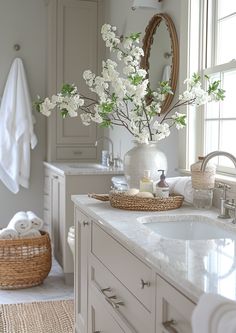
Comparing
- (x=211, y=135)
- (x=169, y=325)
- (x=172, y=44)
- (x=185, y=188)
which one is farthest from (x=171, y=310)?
(x=172, y=44)

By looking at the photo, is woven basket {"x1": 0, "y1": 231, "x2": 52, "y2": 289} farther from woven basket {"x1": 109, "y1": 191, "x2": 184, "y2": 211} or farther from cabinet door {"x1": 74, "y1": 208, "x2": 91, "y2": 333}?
woven basket {"x1": 109, "y1": 191, "x2": 184, "y2": 211}

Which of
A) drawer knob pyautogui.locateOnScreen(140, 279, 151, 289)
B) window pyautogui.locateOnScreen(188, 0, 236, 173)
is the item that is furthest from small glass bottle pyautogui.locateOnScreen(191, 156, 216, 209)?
drawer knob pyautogui.locateOnScreen(140, 279, 151, 289)

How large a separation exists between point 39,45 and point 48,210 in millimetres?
1702

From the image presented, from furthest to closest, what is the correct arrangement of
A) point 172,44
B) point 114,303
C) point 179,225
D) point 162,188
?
point 172,44
point 162,188
point 179,225
point 114,303

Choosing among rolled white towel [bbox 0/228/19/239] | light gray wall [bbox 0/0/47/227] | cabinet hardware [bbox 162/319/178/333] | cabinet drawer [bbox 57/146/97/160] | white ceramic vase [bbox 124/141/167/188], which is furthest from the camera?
light gray wall [bbox 0/0/47/227]

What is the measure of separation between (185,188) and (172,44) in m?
0.96

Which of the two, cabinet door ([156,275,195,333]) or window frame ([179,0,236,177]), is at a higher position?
window frame ([179,0,236,177])

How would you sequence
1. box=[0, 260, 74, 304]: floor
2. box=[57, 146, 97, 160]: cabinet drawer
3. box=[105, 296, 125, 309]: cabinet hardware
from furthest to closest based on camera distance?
box=[57, 146, 97, 160]: cabinet drawer, box=[0, 260, 74, 304]: floor, box=[105, 296, 125, 309]: cabinet hardware

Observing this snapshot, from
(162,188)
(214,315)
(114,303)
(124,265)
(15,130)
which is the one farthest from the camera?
(15,130)

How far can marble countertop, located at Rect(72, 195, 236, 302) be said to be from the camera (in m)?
1.14

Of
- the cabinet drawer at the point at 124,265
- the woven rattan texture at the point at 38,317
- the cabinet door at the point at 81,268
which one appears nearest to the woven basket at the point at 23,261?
the woven rattan texture at the point at 38,317

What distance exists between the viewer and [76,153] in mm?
4676

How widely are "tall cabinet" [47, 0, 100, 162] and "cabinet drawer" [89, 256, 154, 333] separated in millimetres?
2516

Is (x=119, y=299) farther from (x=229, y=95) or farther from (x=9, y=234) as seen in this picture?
(x=9, y=234)
